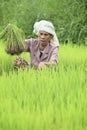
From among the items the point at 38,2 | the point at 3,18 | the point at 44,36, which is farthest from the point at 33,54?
the point at 3,18

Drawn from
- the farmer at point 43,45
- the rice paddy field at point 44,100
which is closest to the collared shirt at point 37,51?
the farmer at point 43,45

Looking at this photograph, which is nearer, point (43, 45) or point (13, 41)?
point (13, 41)

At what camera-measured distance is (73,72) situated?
377 cm

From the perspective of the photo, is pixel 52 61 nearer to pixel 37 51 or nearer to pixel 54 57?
pixel 54 57

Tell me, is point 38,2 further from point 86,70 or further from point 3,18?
point 86,70

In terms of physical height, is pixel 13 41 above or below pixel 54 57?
above

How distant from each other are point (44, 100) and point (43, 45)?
6.07ft

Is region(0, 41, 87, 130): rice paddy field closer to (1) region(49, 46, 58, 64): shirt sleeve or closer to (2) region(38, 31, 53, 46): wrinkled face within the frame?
(1) region(49, 46, 58, 64): shirt sleeve

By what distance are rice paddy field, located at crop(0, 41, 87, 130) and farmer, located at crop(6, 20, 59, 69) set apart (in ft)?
1.68

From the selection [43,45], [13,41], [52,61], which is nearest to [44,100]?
[52,61]

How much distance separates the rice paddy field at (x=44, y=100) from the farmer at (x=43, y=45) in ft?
1.68

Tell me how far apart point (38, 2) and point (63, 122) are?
553cm

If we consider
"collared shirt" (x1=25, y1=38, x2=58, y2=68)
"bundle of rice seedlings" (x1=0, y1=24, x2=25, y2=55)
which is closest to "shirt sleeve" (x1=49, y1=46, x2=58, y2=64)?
"collared shirt" (x1=25, y1=38, x2=58, y2=68)

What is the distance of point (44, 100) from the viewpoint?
276 cm
